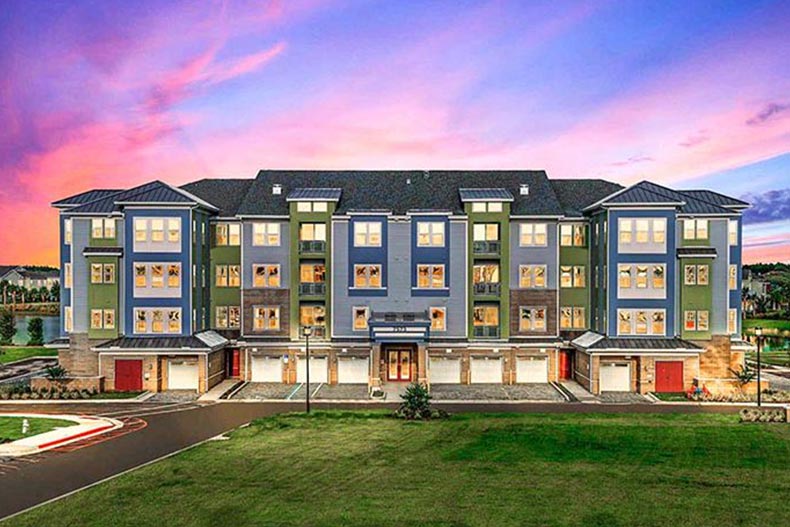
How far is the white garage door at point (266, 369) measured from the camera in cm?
3859

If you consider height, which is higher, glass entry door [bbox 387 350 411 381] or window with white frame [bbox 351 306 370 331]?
window with white frame [bbox 351 306 370 331]

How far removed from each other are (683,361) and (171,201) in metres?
34.1

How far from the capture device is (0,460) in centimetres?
2102

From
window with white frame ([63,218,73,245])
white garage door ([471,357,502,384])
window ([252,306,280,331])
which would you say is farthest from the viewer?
window ([252,306,280,331])

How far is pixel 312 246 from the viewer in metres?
38.9

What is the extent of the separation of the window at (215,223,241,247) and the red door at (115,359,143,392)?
9.94 metres

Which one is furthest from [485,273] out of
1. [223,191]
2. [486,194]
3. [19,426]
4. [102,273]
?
[19,426]

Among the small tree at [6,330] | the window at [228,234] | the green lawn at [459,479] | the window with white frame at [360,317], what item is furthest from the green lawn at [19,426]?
the small tree at [6,330]

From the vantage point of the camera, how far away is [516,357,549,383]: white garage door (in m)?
38.6

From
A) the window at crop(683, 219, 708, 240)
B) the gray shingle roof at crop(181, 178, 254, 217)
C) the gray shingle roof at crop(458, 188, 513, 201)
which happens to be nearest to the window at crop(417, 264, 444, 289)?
the gray shingle roof at crop(458, 188, 513, 201)

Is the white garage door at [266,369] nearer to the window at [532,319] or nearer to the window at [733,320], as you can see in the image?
the window at [532,319]

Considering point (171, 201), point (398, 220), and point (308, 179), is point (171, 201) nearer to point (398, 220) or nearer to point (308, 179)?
point (308, 179)

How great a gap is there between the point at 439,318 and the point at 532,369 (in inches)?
285

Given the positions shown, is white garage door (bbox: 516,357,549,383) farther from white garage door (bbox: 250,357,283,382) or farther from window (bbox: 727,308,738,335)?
white garage door (bbox: 250,357,283,382)
